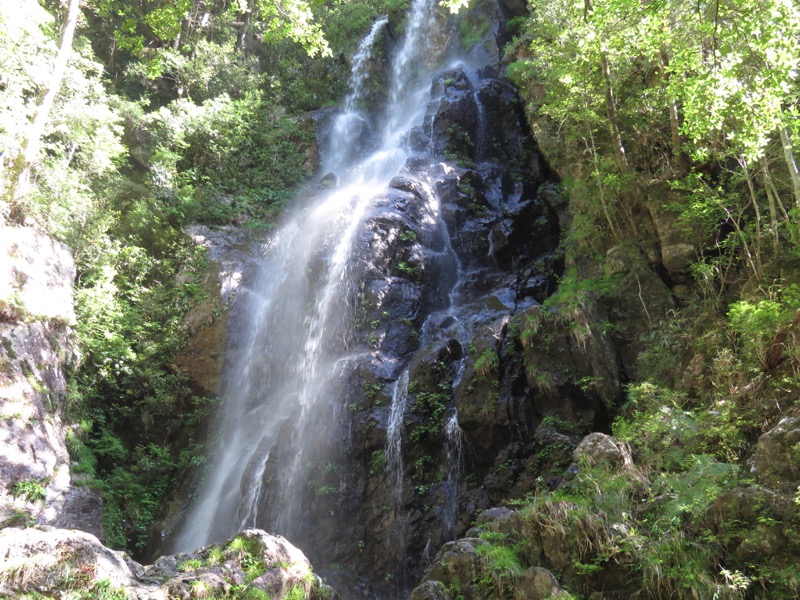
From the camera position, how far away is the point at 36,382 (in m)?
10.1

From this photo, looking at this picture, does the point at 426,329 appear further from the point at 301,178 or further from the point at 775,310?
the point at 301,178

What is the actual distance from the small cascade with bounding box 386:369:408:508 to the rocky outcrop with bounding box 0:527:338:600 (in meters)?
3.86

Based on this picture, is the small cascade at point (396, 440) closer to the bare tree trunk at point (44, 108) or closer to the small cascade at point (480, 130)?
the bare tree trunk at point (44, 108)

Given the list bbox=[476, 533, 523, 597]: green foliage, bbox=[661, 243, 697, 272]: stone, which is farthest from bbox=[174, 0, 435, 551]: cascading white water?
bbox=[661, 243, 697, 272]: stone

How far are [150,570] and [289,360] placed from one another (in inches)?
348

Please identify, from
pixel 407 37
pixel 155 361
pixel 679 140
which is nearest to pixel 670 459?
pixel 679 140

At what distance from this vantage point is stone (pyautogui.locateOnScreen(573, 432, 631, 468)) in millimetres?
6469

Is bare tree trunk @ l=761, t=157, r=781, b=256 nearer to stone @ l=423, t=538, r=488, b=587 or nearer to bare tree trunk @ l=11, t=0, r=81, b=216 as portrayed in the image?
stone @ l=423, t=538, r=488, b=587

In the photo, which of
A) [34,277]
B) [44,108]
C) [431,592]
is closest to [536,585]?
[431,592]

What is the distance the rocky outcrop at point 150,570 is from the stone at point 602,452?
3.74 metres

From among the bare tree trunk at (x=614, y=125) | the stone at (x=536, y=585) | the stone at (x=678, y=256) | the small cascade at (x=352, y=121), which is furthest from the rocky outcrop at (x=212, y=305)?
the stone at (x=678, y=256)

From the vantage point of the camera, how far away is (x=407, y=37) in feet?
81.5

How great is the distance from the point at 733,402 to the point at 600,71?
26.3 feet

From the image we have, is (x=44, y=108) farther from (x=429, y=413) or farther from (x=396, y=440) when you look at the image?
(x=429, y=413)
